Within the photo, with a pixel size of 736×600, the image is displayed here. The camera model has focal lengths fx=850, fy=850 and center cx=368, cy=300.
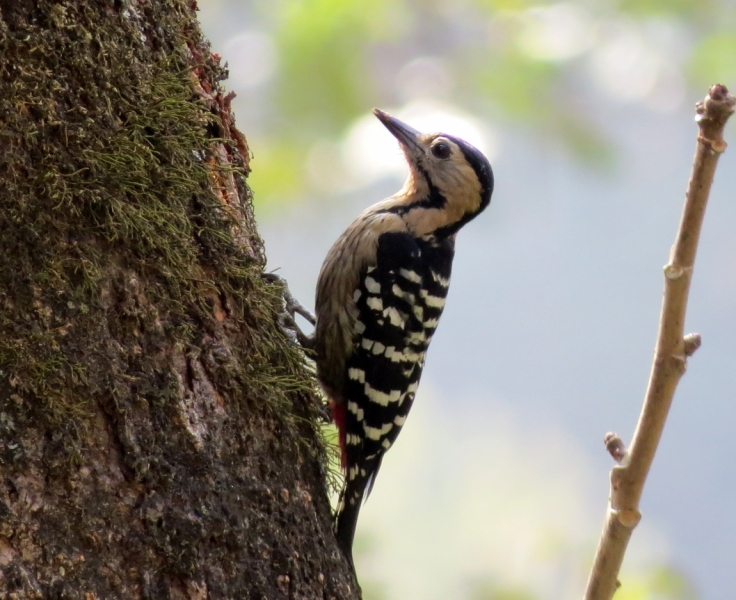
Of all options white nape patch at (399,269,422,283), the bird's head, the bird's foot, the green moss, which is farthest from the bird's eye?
the green moss

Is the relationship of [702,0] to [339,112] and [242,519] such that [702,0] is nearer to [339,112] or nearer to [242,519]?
[339,112]

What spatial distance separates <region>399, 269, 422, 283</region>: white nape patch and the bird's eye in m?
0.67

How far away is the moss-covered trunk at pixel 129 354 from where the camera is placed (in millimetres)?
1634

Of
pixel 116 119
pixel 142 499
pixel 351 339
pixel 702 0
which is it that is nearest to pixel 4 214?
pixel 116 119

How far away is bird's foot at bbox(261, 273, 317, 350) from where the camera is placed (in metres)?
2.64

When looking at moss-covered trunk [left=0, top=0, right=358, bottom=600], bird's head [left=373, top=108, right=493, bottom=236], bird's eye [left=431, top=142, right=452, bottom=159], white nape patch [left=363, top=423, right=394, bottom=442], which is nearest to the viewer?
moss-covered trunk [left=0, top=0, right=358, bottom=600]

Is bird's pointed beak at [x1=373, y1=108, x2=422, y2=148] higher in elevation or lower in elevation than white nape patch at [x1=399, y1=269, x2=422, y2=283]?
higher

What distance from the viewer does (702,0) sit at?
4.88 meters

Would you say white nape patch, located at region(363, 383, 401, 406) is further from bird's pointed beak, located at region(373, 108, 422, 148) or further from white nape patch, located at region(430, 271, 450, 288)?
bird's pointed beak, located at region(373, 108, 422, 148)

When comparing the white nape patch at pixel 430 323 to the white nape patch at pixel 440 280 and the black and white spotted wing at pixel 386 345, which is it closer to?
the black and white spotted wing at pixel 386 345

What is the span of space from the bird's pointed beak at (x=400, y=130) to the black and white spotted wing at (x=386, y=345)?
1.91 feet

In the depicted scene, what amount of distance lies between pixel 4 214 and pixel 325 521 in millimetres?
1081

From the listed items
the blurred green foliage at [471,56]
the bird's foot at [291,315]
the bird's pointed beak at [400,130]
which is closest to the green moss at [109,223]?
the bird's foot at [291,315]

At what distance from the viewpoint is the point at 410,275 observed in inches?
131
